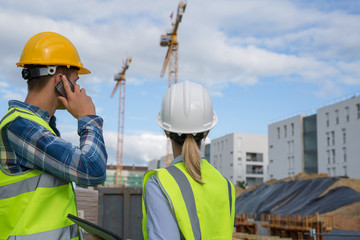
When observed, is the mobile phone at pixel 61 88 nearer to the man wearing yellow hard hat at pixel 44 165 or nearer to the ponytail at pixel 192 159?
the man wearing yellow hard hat at pixel 44 165

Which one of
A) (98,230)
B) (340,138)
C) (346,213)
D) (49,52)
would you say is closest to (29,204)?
(98,230)

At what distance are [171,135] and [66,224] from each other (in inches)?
25.6

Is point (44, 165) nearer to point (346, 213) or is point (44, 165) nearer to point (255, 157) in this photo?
point (346, 213)

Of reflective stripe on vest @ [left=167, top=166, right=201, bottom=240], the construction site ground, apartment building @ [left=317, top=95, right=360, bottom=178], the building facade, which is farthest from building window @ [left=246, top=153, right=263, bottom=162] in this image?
reflective stripe on vest @ [left=167, top=166, right=201, bottom=240]

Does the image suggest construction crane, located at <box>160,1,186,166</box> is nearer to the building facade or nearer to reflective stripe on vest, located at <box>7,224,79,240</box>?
the building facade

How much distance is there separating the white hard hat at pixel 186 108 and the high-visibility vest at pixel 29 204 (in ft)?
2.18

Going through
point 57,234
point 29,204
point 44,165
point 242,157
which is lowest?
point 57,234

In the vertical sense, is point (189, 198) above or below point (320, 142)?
below

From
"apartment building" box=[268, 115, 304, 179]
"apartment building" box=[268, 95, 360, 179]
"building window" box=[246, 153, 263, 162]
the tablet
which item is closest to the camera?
the tablet

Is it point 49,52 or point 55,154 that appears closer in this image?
point 55,154

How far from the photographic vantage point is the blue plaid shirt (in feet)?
4.92

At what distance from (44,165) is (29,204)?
6.1 inches

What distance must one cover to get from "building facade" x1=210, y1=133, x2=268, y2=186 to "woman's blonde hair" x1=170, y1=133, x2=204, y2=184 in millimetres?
76779

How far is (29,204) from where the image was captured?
1.53m
